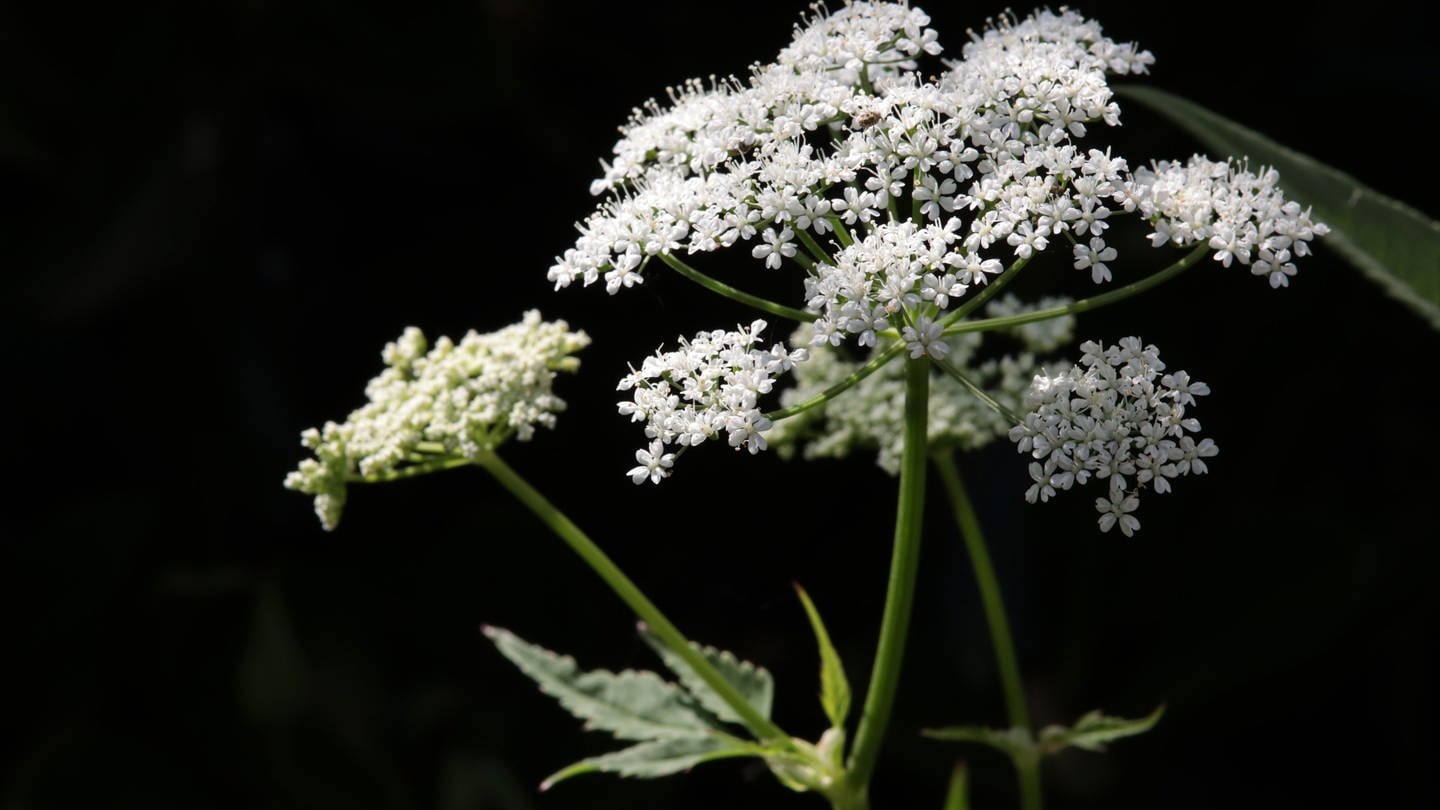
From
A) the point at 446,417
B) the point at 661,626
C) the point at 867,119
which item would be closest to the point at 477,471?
the point at 446,417

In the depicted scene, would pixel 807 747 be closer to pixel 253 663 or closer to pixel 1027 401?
pixel 1027 401

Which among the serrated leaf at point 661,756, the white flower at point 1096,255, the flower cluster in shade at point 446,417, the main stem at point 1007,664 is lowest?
the main stem at point 1007,664

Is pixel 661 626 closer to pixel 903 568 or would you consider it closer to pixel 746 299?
pixel 903 568

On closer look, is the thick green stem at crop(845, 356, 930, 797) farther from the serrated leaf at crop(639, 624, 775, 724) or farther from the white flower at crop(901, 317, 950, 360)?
the serrated leaf at crop(639, 624, 775, 724)

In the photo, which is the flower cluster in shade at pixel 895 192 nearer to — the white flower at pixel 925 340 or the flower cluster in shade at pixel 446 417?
the white flower at pixel 925 340

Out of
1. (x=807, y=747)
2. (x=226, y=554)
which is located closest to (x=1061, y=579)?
(x=807, y=747)

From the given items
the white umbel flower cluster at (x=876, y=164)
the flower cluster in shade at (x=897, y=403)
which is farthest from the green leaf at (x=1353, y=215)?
the flower cluster in shade at (x=897, y=403)
